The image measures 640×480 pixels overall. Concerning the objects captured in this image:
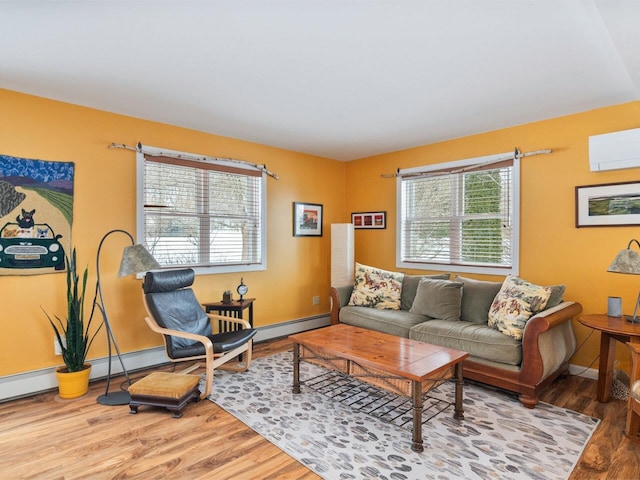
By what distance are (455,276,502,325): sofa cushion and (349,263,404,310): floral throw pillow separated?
0.77 metres

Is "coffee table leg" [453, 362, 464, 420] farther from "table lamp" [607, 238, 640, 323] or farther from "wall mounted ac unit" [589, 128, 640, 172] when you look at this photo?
"wall mounted ac unit" [589, 128, 640, 172]

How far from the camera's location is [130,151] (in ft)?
11.6

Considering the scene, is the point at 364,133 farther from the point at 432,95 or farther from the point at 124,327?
the point at 124,327

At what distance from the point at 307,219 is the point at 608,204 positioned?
3364 mm

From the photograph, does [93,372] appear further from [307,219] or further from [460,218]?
[460,218]

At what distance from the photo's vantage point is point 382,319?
12.4ft

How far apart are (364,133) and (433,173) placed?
3.47 feet

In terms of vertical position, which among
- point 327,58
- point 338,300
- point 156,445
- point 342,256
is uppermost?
point 327,58

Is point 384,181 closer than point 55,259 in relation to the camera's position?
No

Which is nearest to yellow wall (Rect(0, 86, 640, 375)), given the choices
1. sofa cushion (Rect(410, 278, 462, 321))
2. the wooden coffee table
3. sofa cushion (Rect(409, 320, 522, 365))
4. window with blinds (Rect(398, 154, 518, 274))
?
window with blinds (Rect(398, 154, 518, 274))

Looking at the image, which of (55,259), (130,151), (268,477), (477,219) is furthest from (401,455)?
(130,151)

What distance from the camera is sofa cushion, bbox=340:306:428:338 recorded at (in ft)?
11.8

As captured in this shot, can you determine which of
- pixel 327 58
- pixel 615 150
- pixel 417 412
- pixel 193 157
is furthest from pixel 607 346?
pixel 193 157

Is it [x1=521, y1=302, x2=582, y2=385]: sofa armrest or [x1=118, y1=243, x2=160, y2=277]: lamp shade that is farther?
[x1=118, y1=243, x2=160, y2=277]: lamp shade
